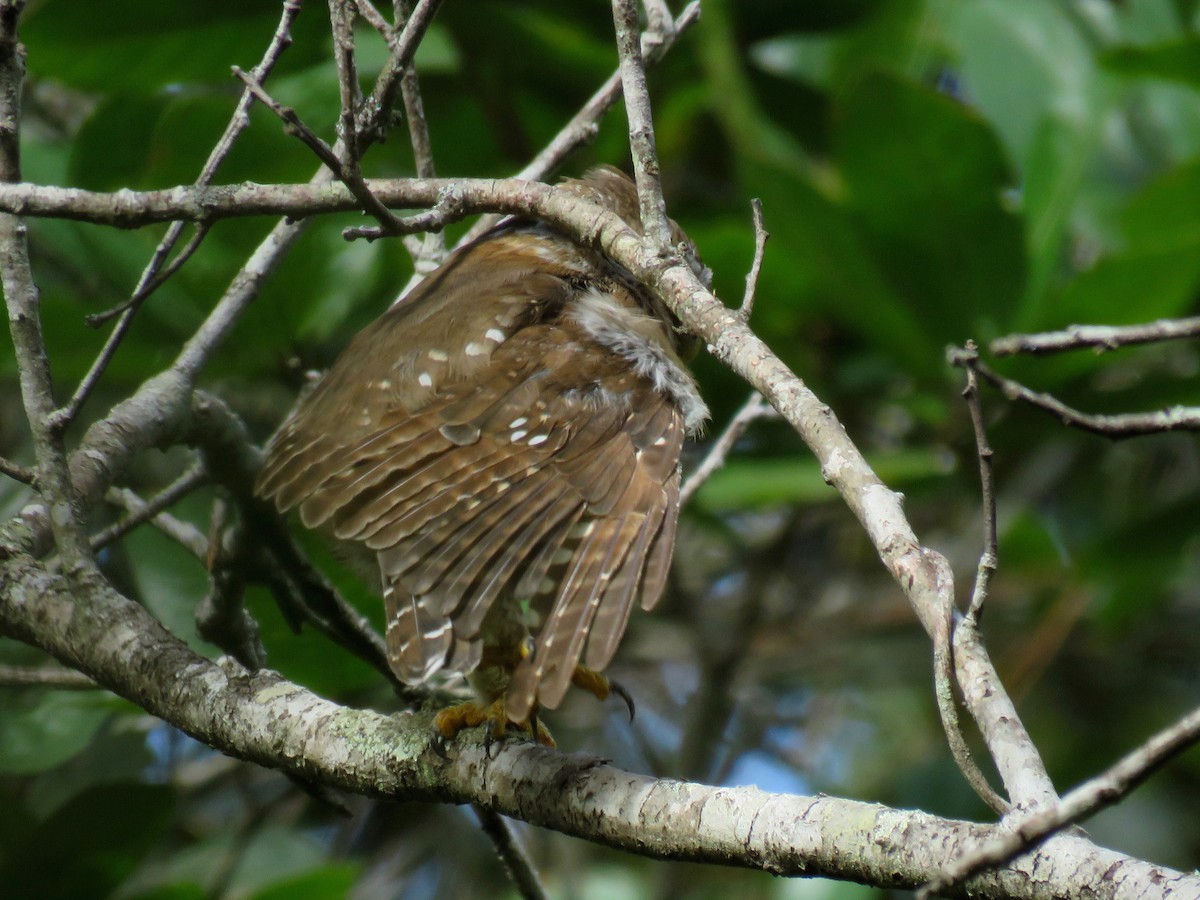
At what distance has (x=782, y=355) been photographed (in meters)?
3.86

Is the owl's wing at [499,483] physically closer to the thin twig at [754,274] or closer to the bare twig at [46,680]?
the thin twig at [754,274]

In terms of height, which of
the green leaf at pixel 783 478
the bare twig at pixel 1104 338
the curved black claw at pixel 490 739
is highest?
the green leaf at pixel 783 478

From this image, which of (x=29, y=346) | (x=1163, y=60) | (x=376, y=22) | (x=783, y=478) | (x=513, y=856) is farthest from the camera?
(x=783, y=478)

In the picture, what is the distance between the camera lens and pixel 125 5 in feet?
11.2

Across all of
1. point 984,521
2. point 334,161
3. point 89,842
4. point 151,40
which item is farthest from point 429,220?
point 151,40

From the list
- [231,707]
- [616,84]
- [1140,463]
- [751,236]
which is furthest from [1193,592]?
[231,707]

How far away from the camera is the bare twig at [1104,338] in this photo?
1595mm

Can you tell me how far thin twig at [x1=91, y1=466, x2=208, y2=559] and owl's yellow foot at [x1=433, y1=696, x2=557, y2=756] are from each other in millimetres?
692

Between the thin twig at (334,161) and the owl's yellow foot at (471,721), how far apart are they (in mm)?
744

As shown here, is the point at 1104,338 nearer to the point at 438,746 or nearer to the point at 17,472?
the point at 438,746

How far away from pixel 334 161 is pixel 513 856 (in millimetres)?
1292

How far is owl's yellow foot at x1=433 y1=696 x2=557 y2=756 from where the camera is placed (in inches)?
76.3

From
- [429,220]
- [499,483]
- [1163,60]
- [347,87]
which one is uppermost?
[1163,60]

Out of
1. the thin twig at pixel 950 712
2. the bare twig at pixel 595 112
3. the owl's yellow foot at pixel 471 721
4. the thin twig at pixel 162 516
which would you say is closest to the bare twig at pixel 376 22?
the bare twig at pixel 595 112
